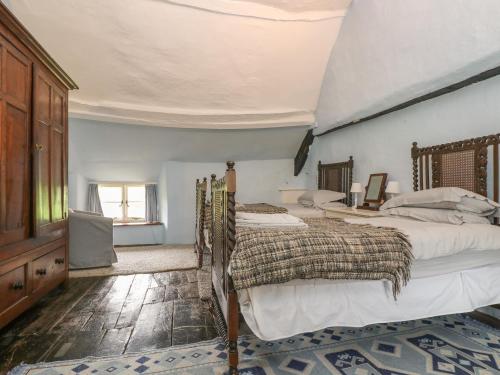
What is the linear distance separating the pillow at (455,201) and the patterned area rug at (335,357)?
34.0 inches

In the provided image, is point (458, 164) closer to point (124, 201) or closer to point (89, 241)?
point (89, 241)

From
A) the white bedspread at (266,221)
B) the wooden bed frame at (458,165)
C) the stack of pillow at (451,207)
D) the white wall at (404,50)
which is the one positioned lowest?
the white bedspread at (266,221)

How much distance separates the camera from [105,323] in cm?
219

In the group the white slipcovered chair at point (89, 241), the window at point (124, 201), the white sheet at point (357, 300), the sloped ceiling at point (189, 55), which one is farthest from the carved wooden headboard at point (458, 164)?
the window at point (124, 201)

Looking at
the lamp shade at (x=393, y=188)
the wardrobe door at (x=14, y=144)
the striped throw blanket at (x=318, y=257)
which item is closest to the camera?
the striped throw blanket at (x=318, y=257)

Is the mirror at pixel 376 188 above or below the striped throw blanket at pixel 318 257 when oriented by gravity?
above

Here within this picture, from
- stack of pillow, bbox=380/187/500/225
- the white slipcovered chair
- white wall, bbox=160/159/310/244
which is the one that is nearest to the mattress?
stack of pillow, bbox=380/187/500/225

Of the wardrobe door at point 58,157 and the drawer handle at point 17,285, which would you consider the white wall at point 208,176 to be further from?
the drawer handle at point 17,285

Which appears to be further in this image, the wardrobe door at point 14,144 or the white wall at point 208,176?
the white wall at point 208,176

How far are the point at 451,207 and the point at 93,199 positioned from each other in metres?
5.93

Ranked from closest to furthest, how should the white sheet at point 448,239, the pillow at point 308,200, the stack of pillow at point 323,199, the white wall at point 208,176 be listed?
the white sheet at point 448,239 < the stack of pillow at point 323,199 < the pillow at point 308,200 < the white wall at point 208,176

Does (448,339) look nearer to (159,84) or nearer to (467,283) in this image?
(467,283)

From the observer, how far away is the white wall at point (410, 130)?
2.50m

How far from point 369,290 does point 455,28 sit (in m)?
2.22
